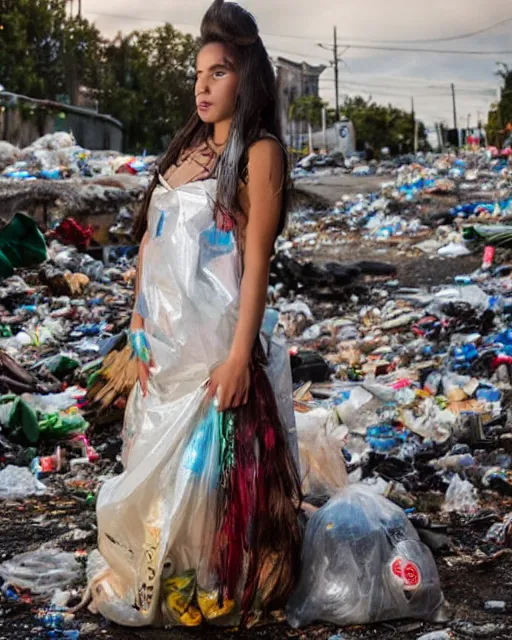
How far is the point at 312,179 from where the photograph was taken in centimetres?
2400

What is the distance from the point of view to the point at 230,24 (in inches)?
90.7

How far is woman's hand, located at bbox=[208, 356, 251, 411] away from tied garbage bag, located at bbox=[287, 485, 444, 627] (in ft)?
1.49

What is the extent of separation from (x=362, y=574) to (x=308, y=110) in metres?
50.2

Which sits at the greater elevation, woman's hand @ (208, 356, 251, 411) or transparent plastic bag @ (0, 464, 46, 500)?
woman's hand @ (208, 356, 251, 411)

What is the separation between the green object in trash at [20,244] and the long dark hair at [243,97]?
497 cm

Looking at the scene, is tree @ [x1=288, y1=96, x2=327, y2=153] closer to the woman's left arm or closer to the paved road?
the paved road

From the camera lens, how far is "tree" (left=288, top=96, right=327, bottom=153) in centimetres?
5056

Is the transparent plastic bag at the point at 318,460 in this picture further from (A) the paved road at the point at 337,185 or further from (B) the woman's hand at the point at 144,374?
(A) the paved road at the point at 337,185

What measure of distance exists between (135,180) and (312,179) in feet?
32.3

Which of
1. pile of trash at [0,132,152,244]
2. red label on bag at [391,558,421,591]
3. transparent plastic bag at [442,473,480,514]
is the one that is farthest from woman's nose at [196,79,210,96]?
pile of trash at [0,132,152,244]

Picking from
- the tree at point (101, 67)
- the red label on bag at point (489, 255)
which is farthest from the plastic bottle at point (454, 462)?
the tree at point (101, 67)

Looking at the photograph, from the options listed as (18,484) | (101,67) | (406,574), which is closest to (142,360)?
(406,574)

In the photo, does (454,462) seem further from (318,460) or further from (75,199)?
(75,199)

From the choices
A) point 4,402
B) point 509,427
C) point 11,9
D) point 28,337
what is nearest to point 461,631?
point 509,427
